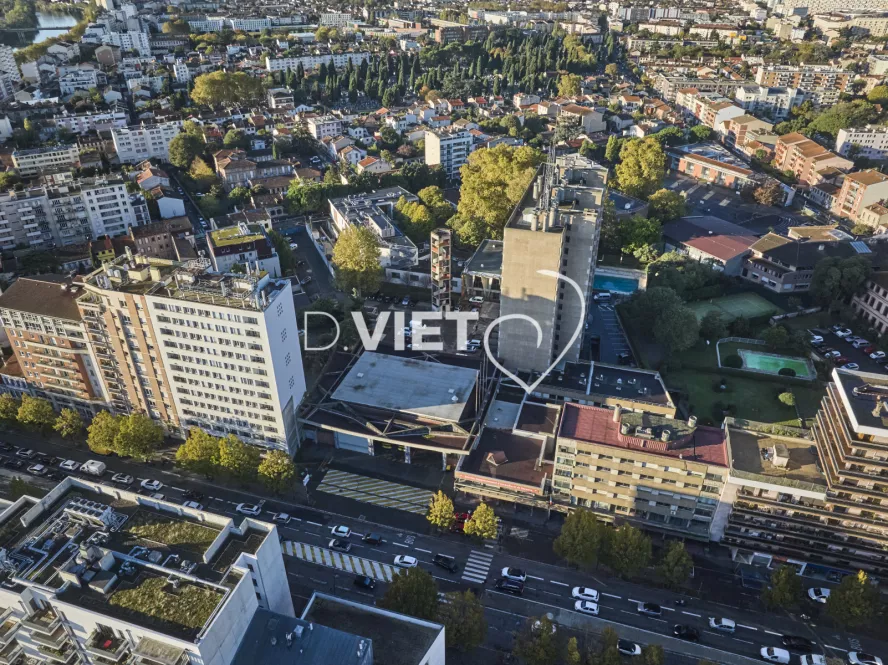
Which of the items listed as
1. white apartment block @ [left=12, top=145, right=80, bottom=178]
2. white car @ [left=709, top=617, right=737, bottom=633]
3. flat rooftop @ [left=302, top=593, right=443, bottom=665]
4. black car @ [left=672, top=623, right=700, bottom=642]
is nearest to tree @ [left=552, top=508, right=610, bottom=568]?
black car @ [left=672, top=623, right=700, bottom=642]

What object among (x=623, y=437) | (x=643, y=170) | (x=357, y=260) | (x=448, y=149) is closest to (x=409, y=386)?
(x=623, y=437)

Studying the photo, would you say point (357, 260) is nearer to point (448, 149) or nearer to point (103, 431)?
point (103, 431)

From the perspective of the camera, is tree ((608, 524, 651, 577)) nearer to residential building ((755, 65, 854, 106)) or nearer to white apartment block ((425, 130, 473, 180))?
white apartment block ((425, 130, 473, 180))

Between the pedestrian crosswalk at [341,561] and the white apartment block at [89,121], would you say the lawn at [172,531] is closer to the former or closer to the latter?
the pedestrian crosswalk at [341,561]

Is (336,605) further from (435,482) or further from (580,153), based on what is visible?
(580,153)

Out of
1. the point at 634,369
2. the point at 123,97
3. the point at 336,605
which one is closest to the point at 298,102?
the point at 123,97

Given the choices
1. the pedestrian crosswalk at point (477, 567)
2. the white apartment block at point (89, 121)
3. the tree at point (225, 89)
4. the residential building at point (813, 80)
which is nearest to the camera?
the pedestrian crosswalk at point (477, 567)

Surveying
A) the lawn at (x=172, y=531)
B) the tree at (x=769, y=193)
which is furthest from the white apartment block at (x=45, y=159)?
the tree at (x=769, y=193)
